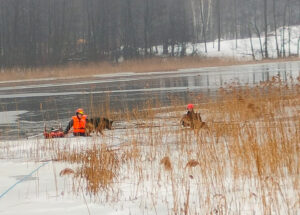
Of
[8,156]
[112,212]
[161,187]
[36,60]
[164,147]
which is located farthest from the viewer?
[36,60]

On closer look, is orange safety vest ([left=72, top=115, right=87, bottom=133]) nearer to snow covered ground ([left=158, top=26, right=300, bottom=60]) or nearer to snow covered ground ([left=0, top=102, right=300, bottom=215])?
snow covered ground ([left=0, top=102, right=300, bottom=215])

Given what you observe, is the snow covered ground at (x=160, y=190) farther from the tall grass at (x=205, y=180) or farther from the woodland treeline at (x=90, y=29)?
the woodland treeline at (x=90, y=29)

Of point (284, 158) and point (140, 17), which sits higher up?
point (140, 17)

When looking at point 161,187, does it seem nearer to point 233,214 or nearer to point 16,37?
point 233,214

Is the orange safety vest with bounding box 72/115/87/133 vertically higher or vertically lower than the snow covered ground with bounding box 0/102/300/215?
higher

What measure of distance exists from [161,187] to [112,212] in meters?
1.01

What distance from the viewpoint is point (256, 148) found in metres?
6.43

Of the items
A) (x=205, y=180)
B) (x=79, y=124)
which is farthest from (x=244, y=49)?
(x=205, y=180)

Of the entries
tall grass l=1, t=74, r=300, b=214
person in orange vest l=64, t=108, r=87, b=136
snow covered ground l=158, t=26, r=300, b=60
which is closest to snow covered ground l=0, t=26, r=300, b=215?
tall grass l=1, t=74, r=300, b=214

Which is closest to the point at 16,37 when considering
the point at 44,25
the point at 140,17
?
the point at 44,25

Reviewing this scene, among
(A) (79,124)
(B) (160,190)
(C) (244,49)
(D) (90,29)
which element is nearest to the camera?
(B) (160,190)

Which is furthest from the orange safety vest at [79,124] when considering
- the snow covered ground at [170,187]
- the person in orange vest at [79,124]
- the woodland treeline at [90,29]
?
the woodland treeline at [90,29]

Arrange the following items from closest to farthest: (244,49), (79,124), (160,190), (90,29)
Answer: (160,190) < (79,124) < (90,29) < (244,49)

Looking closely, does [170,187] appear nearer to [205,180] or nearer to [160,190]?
[160,190]
